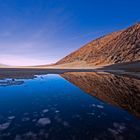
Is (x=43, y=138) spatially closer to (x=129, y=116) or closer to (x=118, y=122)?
(x=118, y=122)

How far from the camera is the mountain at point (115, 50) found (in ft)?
233

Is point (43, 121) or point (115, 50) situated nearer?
point (43, 121)

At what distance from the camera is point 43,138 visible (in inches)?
199

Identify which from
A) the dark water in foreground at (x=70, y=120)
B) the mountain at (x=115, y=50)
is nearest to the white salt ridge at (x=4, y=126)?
the dark water in foreground at (x=70, y=120)

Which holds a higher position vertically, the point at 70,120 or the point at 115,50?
the point at 115,50

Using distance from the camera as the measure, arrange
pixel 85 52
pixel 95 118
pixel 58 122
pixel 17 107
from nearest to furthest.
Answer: pixel 58 122 → pixel 95 118 → pixel 17 107 → pixel 85 52

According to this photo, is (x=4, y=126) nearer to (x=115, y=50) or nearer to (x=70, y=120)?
(x=70, y=120)

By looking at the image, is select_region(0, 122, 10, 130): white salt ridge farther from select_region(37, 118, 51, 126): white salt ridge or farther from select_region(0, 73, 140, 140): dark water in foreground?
select_region(37, 118, 51, 126): white salt ridge

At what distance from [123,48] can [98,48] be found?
20533 millimetres

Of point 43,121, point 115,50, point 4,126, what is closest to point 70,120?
point 43,121

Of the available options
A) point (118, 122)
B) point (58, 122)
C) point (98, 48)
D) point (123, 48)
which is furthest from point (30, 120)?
point (98, 48)

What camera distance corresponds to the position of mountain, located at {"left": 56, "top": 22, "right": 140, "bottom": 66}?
233 feet

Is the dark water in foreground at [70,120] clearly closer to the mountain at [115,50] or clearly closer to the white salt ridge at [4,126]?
the white salt ridge at [4,126]

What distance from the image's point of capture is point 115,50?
8206 cm
